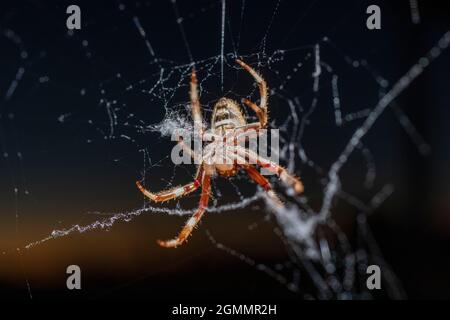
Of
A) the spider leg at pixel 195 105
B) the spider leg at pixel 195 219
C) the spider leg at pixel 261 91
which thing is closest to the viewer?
the spider leg at pixel 195 105

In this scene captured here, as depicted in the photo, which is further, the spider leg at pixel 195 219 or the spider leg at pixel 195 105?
the spider leg at pixel 195 219

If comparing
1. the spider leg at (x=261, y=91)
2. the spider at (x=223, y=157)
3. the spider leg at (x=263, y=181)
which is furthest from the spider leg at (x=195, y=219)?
the spider leg at (x=261, y=91)

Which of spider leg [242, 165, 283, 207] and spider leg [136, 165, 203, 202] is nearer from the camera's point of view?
spider leg [136, 165, 203, 202]

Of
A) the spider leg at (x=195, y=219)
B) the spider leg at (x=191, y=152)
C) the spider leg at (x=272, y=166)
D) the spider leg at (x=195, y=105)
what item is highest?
the spider leg at (x=195, y=105)

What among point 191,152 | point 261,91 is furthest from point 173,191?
point 261,91

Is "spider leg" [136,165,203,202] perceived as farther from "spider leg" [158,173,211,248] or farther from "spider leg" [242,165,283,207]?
"spider leg" [242,165,283,207]

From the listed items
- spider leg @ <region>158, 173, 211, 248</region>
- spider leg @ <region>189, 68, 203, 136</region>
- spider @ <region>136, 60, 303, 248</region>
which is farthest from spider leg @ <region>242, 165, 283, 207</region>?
spider leg @ <region>189, 68, 203, 136</region>

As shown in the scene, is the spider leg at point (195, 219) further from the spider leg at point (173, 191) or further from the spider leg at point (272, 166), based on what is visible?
the spider leg at point (272, 166)

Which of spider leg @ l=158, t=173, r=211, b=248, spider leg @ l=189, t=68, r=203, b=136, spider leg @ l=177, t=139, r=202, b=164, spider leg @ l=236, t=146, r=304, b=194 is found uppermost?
spider leg @ l=189, t=68, r=203, b=136

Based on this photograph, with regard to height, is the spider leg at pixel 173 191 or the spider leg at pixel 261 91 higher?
the spider leg at pixel 261 91

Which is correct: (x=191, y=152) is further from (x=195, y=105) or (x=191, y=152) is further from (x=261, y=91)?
(x=261, y=91)
